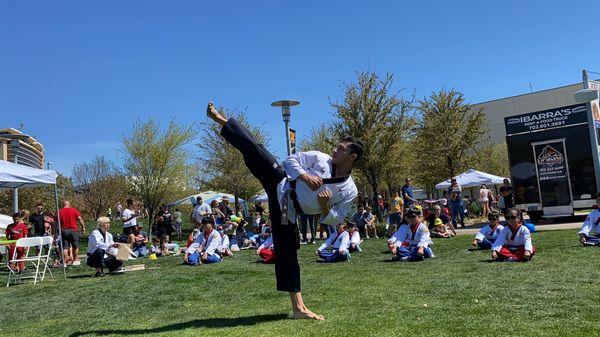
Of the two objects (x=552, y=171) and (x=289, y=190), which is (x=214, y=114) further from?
(x=552, y=171)

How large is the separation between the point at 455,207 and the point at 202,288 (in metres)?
13.3

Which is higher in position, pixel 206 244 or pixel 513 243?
pixel 206 244

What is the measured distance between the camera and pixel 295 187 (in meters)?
4.78

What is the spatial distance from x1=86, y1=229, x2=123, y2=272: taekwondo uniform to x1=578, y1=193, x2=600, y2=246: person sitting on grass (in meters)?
9.38

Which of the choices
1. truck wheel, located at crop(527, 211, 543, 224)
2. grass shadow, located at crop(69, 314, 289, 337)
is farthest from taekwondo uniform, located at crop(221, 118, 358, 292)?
truck wheel, located at crop(527, 211, 543, 224)

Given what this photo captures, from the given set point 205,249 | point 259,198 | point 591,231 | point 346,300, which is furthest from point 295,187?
point 259,198

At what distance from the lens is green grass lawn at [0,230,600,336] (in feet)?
14.5

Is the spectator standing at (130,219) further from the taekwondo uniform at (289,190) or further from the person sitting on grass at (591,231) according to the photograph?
the person sitting on grass at (591,231)

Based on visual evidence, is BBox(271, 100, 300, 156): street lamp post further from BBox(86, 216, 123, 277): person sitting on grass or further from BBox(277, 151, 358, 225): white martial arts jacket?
BBox(277, 151, 358, 225): white martial arts jacket

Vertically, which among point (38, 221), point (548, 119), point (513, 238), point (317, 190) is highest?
point (548, 119)

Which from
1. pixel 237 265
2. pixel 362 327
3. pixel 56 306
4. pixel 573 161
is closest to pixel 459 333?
pixel 362 327

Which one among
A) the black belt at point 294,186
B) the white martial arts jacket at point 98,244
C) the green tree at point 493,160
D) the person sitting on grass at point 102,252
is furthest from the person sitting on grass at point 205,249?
the green tree at point 493,160

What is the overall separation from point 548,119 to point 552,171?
65.5 inches

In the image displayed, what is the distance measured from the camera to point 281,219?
490 centimetres
